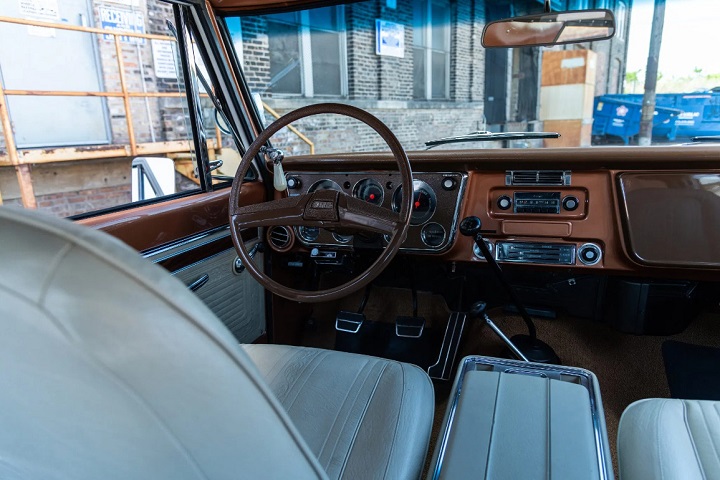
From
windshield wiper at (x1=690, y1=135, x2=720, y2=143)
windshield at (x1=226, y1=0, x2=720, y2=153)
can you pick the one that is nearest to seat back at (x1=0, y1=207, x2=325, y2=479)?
windshield at (x1=226, y1=0, x2=720, y2=153)

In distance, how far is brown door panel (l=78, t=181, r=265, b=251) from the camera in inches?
54.7

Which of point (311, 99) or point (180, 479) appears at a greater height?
point (311, 99)

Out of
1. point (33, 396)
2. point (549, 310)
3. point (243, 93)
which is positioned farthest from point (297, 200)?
point (549, 310)

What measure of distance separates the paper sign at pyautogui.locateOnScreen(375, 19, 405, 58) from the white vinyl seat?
105 inches

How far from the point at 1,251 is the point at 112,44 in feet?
15.0

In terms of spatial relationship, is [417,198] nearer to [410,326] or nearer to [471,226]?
[471,226]

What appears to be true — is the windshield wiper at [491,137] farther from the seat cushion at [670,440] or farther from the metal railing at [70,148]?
the metal railing at [70,148]

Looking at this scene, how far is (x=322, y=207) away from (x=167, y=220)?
0.51m

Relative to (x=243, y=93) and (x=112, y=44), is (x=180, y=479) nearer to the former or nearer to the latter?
(x=243, y=93)

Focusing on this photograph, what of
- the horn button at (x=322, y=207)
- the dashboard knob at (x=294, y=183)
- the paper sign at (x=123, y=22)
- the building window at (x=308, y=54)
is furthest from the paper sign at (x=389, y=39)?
the horn button at (x=322, y=207)

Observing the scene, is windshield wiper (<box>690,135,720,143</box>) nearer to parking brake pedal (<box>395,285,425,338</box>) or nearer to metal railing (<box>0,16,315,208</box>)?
parking brake pedal (<box>395,285,425,338</box>)

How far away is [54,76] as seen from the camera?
4.27m

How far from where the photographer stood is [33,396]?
453 millimetres

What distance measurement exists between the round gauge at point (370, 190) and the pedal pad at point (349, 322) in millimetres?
565
